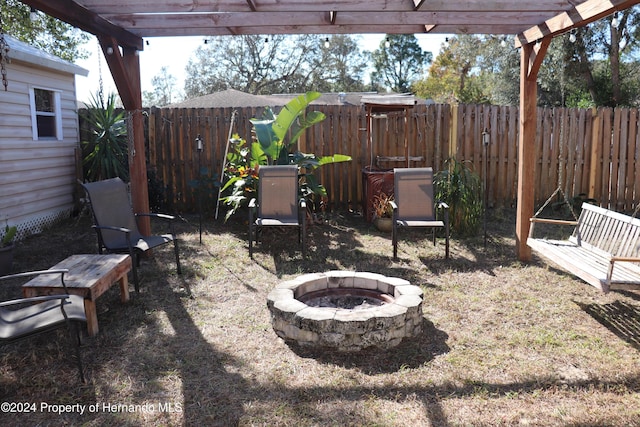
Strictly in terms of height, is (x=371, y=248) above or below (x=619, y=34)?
below

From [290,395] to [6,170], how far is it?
6.24 m

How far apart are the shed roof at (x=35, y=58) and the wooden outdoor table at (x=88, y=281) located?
4262 mm

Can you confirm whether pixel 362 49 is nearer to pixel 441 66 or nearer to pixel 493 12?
pixel 441 66

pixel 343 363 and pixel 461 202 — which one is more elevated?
pixel 461 202

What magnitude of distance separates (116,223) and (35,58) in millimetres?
3894

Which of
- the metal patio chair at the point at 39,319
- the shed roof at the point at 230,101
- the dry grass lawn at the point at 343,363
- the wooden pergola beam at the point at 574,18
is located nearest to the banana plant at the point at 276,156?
the dry grass lawn at the point at 343,363

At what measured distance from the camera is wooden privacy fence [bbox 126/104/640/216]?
888cm

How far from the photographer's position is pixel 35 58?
7.55 metres

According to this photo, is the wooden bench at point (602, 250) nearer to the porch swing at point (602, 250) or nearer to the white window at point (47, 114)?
the porch swing at point (602, 250)

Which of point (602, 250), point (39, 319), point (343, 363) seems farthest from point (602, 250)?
point (39, 319)

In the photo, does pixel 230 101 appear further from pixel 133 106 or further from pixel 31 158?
pixel 133 106

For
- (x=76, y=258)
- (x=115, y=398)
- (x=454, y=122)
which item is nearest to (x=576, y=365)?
(x=115, y=398)

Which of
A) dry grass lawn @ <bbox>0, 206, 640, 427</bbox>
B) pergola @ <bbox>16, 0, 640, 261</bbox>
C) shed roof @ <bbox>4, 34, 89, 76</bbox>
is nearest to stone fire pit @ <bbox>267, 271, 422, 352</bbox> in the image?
dry grass lawn @ <bbox>0, 206, 640, 427</bbox>

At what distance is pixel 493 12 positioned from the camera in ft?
17.2
